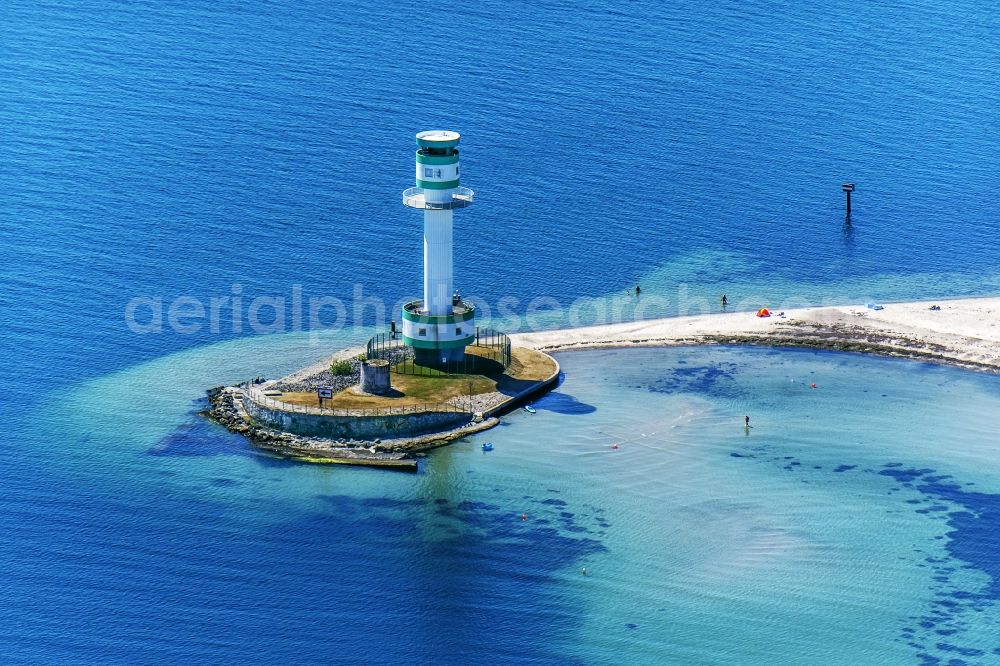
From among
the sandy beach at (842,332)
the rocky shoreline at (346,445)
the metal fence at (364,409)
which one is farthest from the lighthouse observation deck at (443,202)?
the sandy beach at (842,332)

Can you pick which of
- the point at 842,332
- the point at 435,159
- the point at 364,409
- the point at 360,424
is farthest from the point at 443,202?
the point at 842,332

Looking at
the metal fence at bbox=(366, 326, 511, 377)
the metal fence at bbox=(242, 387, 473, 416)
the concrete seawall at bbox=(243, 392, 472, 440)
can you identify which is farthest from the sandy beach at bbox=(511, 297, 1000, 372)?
the concrete seawall at bbox=(243, 392, 472, 440)

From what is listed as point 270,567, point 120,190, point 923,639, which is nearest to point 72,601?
point 270,567

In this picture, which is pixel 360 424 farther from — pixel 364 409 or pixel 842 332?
pixel 842 332

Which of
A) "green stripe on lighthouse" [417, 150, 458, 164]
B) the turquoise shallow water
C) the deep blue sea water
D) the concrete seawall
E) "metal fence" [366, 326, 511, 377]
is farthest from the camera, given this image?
"metal fence" [366, 326, 511, 377]

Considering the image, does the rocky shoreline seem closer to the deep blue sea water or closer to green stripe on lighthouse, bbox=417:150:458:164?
the deep blue sea water
